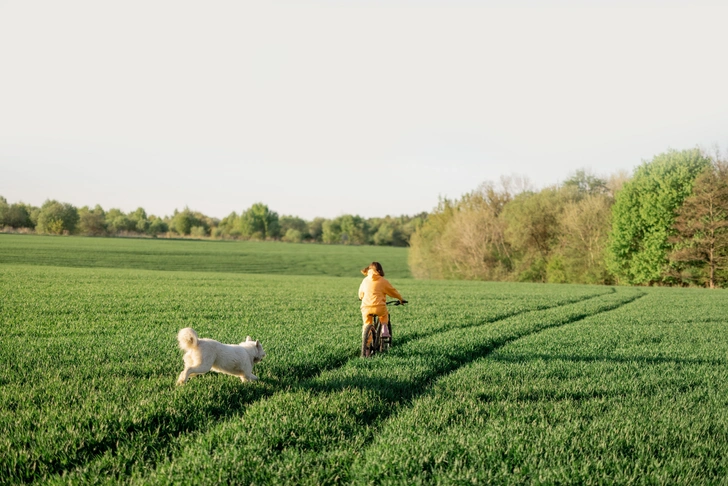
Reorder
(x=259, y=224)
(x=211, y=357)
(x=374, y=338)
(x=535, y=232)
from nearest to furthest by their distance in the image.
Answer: (x=211, y=357) < (x=374, y=338) < (x=535, y=232) < (x=259, y=224)

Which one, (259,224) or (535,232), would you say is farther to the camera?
(259,224)

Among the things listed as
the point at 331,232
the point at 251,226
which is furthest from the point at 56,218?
the point at 331,232

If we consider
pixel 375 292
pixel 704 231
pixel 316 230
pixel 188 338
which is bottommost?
pixel 188 338

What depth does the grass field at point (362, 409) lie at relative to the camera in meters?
5.63

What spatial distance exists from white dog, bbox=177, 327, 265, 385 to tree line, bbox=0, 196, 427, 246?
126m

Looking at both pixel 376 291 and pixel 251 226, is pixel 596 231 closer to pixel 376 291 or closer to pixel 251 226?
pixel 376 291

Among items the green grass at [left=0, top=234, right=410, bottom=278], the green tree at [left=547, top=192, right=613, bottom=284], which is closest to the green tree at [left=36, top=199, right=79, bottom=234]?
the green grass at [left=0, top=234, right=410, bottom=278]

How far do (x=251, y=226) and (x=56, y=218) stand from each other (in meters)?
71.9

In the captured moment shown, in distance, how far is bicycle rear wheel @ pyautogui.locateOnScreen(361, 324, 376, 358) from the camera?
38.0ft

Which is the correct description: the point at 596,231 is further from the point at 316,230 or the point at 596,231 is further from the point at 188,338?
the point at 316,230

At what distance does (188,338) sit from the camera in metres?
7.82

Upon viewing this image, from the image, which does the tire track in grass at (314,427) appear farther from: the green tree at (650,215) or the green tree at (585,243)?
the green tree at (585,243)

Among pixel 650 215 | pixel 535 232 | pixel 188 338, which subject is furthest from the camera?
pixel 535 232

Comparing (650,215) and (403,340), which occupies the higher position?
(650,215)
